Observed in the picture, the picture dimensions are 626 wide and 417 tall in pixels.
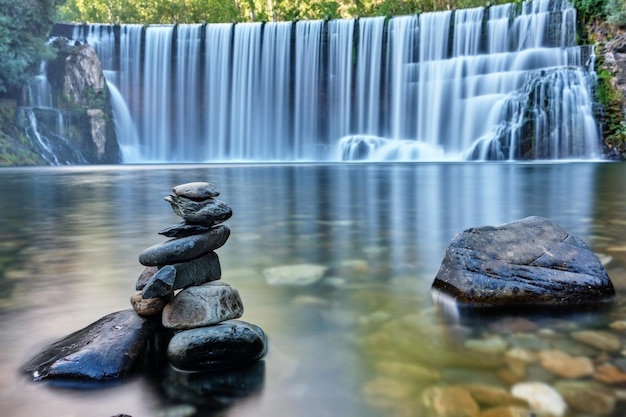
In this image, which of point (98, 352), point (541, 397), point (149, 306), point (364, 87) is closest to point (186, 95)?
point (364, 87)

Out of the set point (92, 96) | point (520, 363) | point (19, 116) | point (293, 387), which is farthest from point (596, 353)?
point (92, 96)

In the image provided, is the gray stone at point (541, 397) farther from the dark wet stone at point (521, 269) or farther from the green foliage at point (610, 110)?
the green foliage at point (610, 110)

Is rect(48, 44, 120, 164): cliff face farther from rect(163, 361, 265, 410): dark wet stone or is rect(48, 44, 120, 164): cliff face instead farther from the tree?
rect(163, 361, 265, 410): dark wet stone

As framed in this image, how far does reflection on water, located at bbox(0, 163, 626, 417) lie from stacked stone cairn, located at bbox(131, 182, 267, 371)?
0.12m

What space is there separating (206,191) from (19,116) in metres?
27.4

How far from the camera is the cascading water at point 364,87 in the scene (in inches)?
891

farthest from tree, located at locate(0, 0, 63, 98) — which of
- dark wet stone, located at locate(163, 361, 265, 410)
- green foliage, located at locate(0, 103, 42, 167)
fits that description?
dark wet stone, located at locate(163, 361, 265, 410)

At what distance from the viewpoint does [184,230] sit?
2.86 metres

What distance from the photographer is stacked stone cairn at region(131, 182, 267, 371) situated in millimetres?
2375

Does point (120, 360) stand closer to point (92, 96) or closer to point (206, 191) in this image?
point (206, 191)

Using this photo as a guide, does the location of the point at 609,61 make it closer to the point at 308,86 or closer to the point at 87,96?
the point at 308,86

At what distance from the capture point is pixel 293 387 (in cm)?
214

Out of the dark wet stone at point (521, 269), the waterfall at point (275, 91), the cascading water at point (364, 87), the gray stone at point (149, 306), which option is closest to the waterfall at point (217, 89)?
the cascading water at point (364, 87)

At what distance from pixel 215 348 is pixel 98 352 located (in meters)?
0.51
